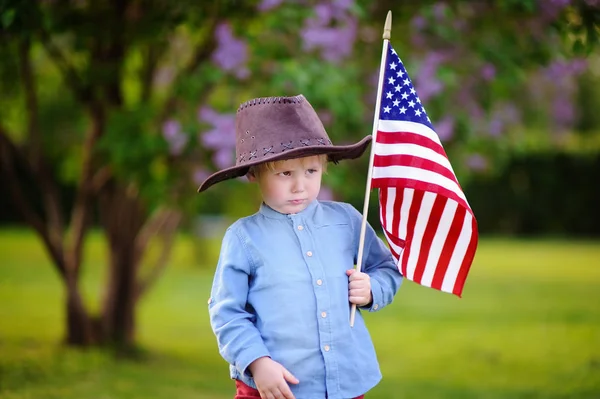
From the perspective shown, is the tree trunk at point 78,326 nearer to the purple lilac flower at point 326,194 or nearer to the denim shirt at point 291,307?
the purple lilac flower at point 326,194

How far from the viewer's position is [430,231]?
3084 mm

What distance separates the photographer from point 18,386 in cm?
637

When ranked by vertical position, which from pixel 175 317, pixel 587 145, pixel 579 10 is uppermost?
pixel 579 10

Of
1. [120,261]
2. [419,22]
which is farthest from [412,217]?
[120,261]

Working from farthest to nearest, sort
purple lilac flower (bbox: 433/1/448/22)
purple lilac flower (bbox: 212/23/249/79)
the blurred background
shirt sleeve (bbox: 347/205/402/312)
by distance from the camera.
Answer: purple lilac flower (bbox: 212/23/249/79) → the blurred background → purple lilac flower (bbox: 433/1/448/22) → shirt sleeve (bbox: 347/205/402/312)

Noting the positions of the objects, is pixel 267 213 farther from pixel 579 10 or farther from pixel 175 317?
pixel 175 317

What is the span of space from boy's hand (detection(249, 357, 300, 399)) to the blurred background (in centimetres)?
229

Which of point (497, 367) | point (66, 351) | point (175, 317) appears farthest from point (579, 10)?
point (175, 317)

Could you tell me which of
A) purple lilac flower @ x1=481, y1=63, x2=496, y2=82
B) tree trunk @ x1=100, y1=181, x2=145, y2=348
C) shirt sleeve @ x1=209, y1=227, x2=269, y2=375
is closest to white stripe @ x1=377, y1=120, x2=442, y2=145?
shirt sleeve @ x1=209, y1=227, x2=269, y2=375

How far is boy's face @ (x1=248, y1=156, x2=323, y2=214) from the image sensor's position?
2775 mm

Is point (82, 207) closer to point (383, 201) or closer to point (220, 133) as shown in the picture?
point (220, 133)

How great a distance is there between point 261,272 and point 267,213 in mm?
215

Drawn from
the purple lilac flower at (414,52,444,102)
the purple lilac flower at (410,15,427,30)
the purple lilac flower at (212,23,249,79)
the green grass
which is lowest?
the green grass

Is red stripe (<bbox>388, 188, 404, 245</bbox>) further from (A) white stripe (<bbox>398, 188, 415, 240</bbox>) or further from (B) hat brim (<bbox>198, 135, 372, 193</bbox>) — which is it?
(B) hat brim (<bbox>198, 135, 372, 193</bbox>)
